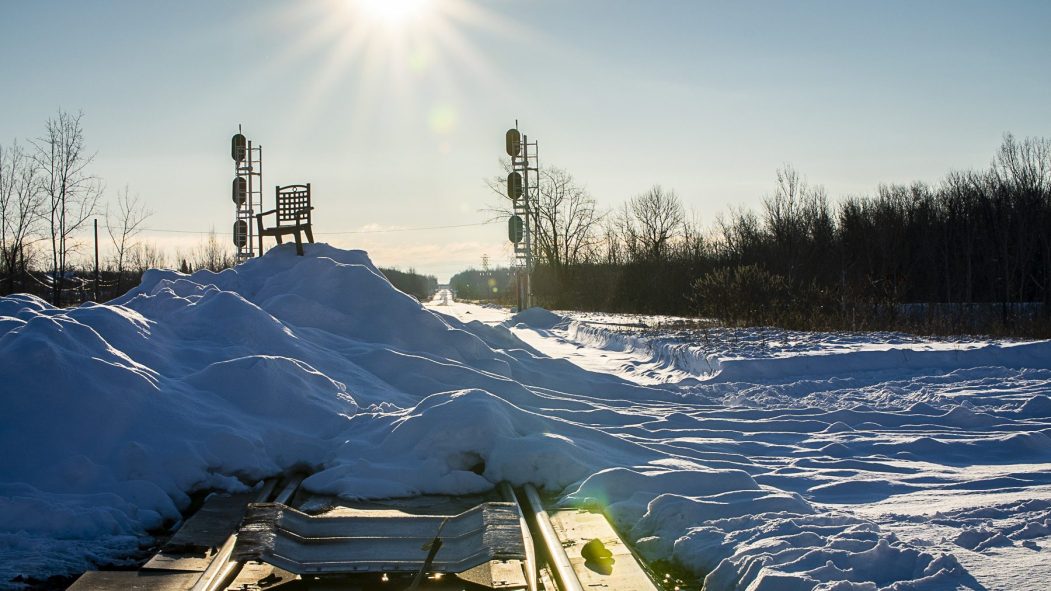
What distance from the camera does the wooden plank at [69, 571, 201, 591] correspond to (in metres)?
4.11

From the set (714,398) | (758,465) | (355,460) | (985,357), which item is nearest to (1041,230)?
(985,357)

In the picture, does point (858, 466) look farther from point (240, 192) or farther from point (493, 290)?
point (493, 290)

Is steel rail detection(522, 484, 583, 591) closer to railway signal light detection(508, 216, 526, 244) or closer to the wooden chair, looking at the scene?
the wooden chair

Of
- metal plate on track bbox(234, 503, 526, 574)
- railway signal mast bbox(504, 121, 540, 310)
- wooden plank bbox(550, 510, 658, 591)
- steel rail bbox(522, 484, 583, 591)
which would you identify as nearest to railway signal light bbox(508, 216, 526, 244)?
railway signal mast bbox(504, 121, 540, 310)

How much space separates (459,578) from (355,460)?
273cm

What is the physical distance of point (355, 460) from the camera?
6.87m

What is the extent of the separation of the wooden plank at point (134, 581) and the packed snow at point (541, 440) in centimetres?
36

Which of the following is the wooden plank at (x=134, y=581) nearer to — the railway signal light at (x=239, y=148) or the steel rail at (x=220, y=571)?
the steel rail at (x=220, y=571)

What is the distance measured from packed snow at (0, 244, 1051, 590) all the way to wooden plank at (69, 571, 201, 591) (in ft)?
1.19

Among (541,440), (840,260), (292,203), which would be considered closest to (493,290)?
(840,260)

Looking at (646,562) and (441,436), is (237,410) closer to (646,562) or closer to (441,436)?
(441,436)

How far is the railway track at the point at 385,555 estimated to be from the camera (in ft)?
14.0

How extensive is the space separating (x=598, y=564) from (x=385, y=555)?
116 centimetres

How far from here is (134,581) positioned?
4.20 metres
